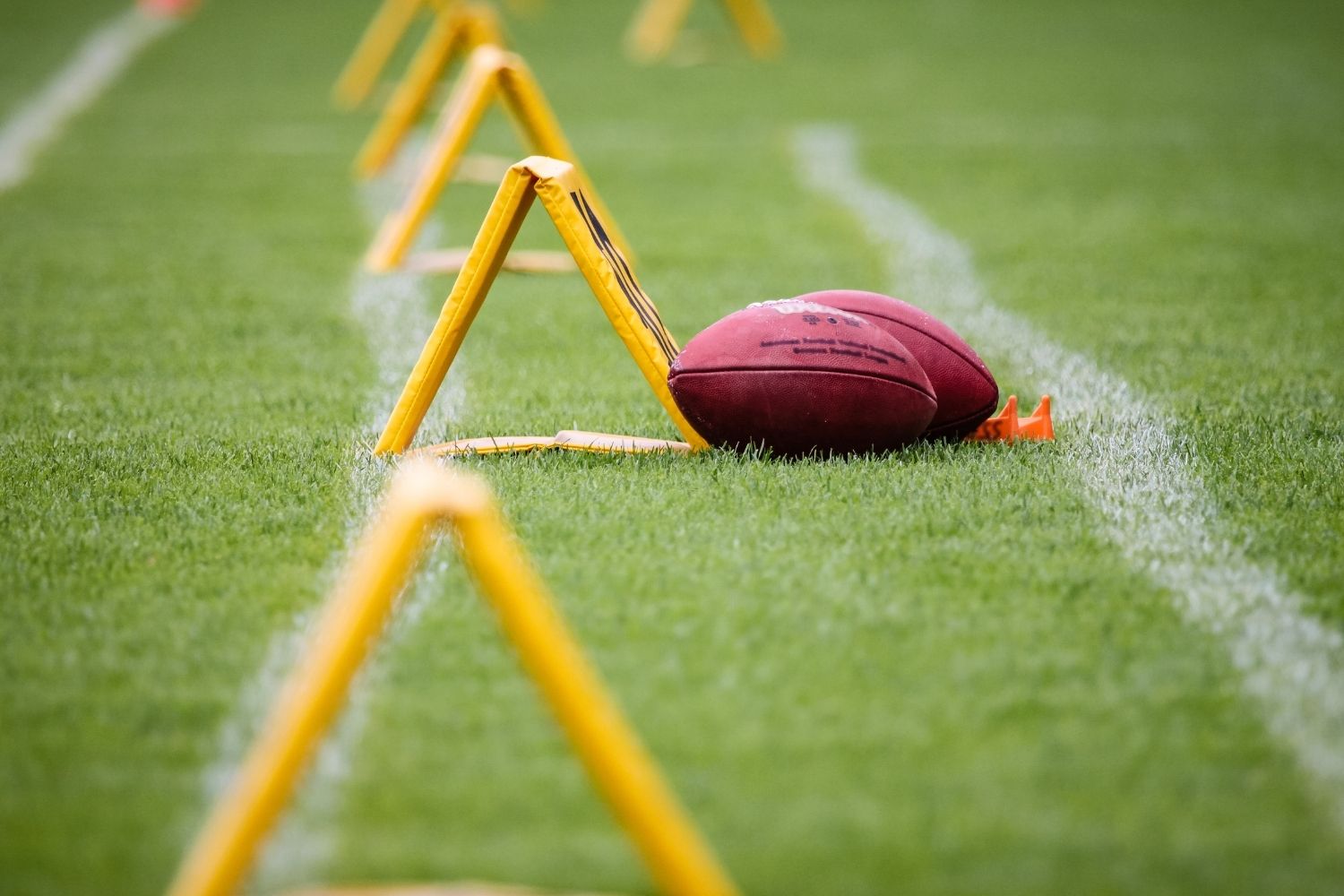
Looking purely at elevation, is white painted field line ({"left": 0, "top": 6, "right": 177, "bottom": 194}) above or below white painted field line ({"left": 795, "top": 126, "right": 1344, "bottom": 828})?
below

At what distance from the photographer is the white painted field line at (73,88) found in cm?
Answer: 846

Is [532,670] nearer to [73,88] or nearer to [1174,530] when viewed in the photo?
[1174,530]

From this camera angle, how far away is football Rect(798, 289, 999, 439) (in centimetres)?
372

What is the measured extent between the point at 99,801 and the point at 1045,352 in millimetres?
3456

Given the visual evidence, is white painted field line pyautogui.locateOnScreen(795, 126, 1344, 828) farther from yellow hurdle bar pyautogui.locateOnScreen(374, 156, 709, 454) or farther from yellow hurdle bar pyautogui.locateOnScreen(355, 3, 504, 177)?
yellow hurdle bar pyautogui.locateOnScreen(355, 3, 504, 177)

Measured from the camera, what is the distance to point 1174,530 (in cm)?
322

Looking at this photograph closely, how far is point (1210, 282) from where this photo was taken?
570 centimetres

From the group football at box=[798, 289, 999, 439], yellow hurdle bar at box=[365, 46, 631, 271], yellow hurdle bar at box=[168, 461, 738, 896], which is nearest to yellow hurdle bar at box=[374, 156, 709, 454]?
football at box=[798, 289, 999, 439]

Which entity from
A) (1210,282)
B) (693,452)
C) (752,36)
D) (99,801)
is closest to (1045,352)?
(1210,282)

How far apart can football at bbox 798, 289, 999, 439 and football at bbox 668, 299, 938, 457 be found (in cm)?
11

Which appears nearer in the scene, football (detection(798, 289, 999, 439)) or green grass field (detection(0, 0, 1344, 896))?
green grass field (detection(0, 0, 1344, 896))

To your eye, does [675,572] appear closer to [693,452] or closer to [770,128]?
[693,452]

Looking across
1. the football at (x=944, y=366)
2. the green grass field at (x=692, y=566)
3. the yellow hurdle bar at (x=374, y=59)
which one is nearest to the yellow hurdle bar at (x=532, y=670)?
the green grass field at (x=692, y=566)

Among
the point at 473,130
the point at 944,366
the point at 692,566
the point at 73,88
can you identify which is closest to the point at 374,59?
the point at 73,88
